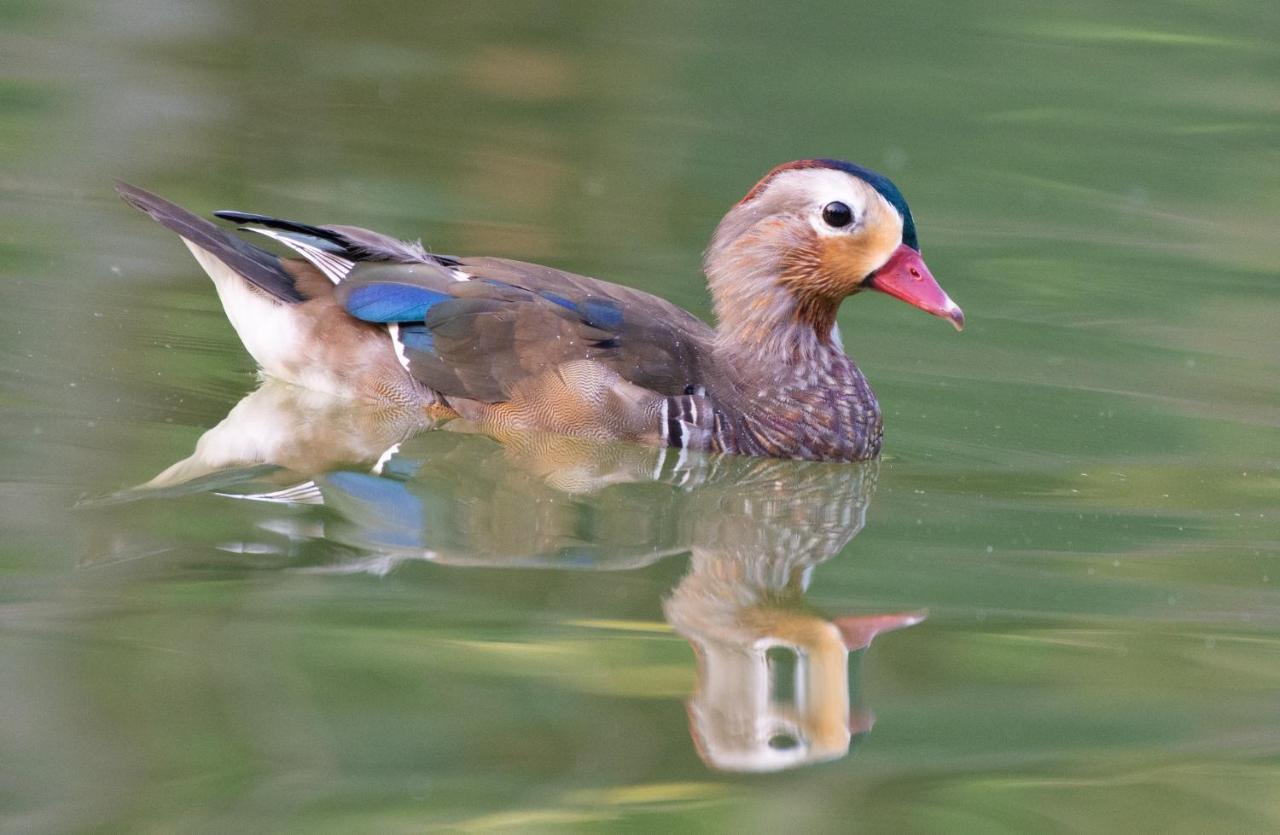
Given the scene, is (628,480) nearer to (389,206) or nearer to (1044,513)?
Answer: (1044,513)

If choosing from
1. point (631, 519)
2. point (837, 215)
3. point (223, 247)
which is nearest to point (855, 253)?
point (837, 215)

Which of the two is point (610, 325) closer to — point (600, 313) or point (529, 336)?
point (600, 313)

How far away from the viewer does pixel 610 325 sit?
6.23 metres

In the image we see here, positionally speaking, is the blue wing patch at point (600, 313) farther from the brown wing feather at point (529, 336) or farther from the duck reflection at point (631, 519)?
the duck reflection at point (631, 519)

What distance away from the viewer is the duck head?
6.28 m

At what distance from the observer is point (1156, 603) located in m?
5.14

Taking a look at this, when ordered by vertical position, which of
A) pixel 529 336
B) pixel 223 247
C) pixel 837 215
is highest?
Answer: pixel 837 215

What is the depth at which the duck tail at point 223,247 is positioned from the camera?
6605mm

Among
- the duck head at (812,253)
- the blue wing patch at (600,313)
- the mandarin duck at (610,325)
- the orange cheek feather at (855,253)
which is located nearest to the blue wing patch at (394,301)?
the mandarin duck at (610,325)

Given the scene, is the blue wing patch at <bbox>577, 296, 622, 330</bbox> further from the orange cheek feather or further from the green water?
the orange cheek feather

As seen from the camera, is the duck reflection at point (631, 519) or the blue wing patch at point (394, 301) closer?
the duck reflection at point (631, 519)

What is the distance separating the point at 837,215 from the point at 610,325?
0.81 metres

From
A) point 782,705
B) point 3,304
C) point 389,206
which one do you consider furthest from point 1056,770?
point 389,206

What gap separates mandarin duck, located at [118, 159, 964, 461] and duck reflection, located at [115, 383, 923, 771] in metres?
0.11
